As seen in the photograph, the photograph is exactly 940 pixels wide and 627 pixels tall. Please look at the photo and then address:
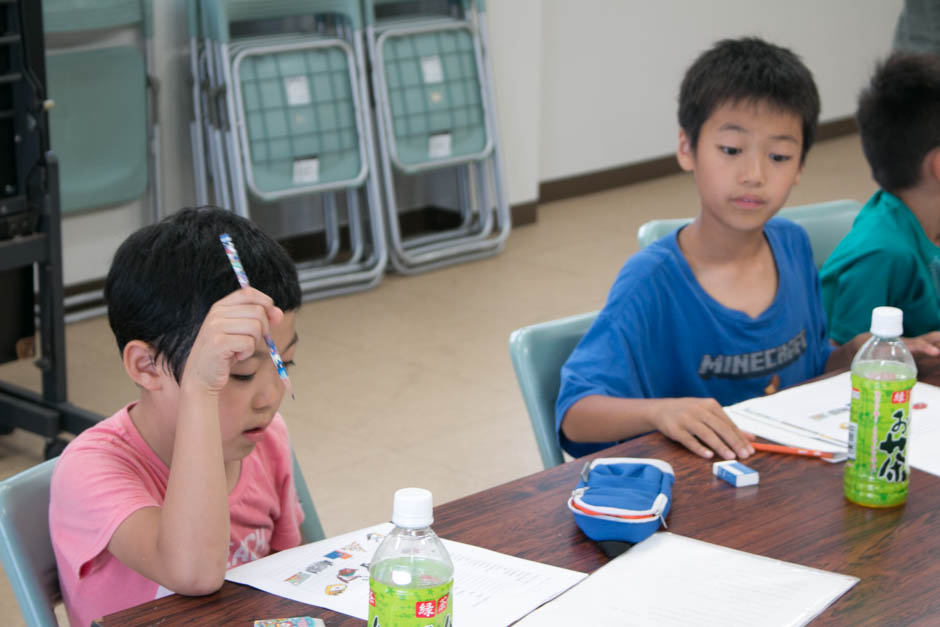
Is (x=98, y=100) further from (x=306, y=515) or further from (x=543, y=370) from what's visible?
(x=306, y=515)

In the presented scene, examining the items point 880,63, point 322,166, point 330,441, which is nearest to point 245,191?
point 322,166

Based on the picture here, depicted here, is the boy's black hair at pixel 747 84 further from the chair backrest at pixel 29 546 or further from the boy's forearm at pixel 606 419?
the chair backrest at pixel 29 546

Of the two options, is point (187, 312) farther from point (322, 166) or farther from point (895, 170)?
point (322, 166)

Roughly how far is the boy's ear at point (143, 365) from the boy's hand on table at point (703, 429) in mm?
598

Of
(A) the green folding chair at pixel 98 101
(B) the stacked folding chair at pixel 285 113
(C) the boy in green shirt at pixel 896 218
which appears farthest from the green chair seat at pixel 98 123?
(C) the boy in green shirt at pixel 896 218

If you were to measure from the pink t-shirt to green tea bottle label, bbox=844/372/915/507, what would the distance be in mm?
676

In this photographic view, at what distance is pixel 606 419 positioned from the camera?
1.60 metres

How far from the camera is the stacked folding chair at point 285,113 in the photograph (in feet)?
13.8

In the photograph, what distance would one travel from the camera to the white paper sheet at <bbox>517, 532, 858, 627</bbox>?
3.51ft

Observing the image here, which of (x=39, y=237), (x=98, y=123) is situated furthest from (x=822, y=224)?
(x=98, y=123)

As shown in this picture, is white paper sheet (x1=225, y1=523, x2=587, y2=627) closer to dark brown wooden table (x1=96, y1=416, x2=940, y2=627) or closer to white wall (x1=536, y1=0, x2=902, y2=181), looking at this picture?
dark brown wooden table (x1=96, y1=416, x2=940, y2=627)

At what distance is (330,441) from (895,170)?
1600mm

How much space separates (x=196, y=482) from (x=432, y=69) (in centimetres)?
372

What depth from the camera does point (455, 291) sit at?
14.7 feet
